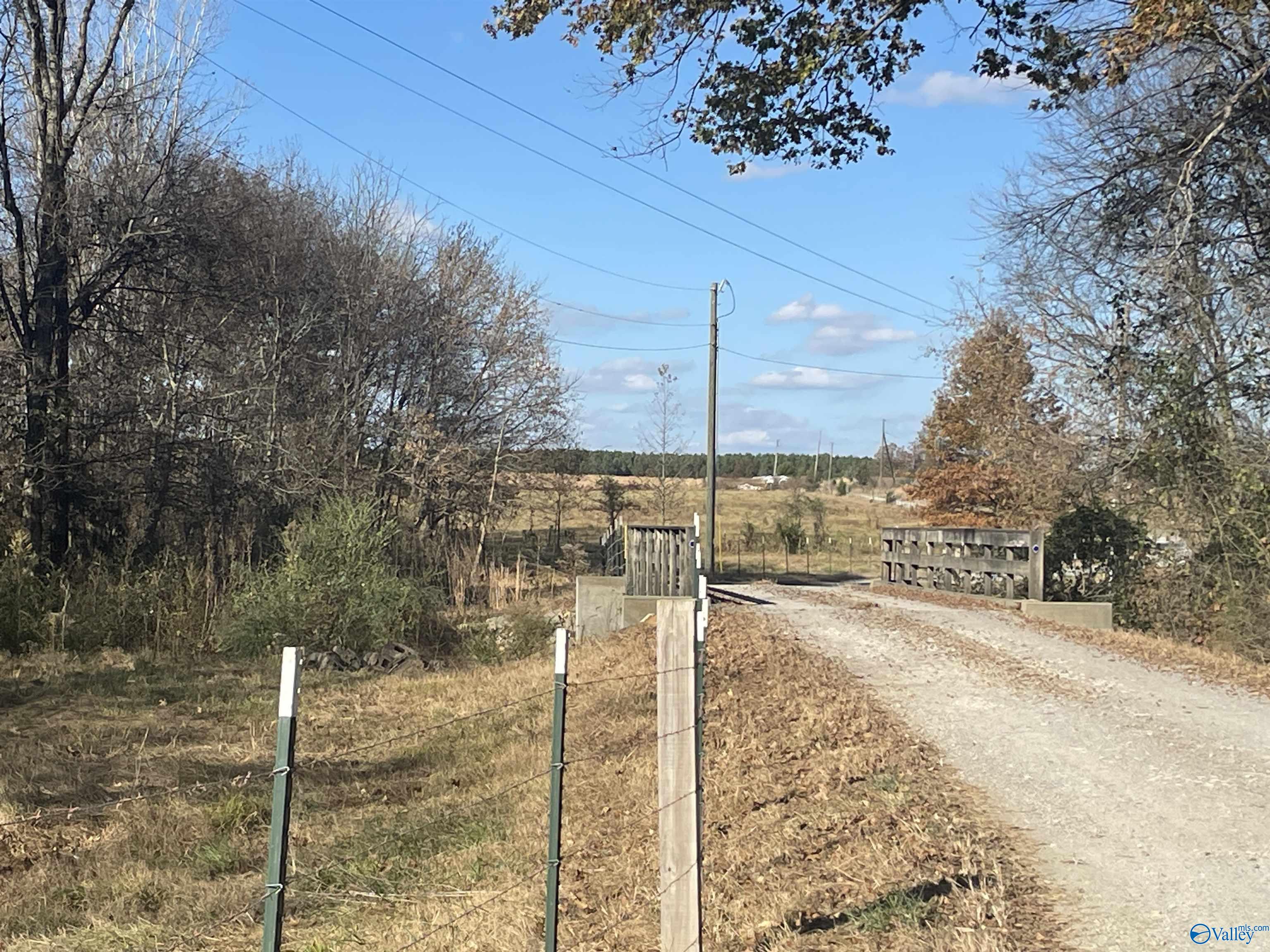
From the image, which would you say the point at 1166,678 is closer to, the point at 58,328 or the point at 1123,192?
the point at 1123,192

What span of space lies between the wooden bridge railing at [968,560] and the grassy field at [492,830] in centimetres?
619

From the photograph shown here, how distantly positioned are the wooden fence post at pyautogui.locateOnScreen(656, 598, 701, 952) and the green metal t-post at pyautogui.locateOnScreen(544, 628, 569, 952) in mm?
373

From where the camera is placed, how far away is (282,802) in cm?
316

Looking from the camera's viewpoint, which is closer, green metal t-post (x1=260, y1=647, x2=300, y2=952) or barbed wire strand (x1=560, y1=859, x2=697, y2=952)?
green metal t-post (x1=260, y1=647, x2=300, y2=952)

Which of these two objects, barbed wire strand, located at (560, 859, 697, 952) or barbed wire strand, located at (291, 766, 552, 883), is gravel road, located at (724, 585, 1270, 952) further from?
barbed wire strand, located at (291, 766, 552, 883)

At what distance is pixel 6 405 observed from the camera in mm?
17250

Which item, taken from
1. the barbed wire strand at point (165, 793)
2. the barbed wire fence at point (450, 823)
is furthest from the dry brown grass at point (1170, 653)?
the barbed wire strand at point (165, 793)

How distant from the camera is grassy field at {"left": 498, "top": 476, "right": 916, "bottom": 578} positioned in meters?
31.4

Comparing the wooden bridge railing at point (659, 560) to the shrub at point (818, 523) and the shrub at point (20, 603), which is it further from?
the shrub at point (818, 523)

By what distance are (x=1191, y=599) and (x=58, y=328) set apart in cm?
1729

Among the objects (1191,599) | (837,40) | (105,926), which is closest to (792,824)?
(105,926)

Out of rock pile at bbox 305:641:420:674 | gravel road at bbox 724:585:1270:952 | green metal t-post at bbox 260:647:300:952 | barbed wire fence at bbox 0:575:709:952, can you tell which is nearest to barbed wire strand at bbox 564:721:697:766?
barbed wire fence at bbox 0:575:709:952

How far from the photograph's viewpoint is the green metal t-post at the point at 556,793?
14.0 feet

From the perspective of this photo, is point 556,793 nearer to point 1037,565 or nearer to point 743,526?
point 1037,565
